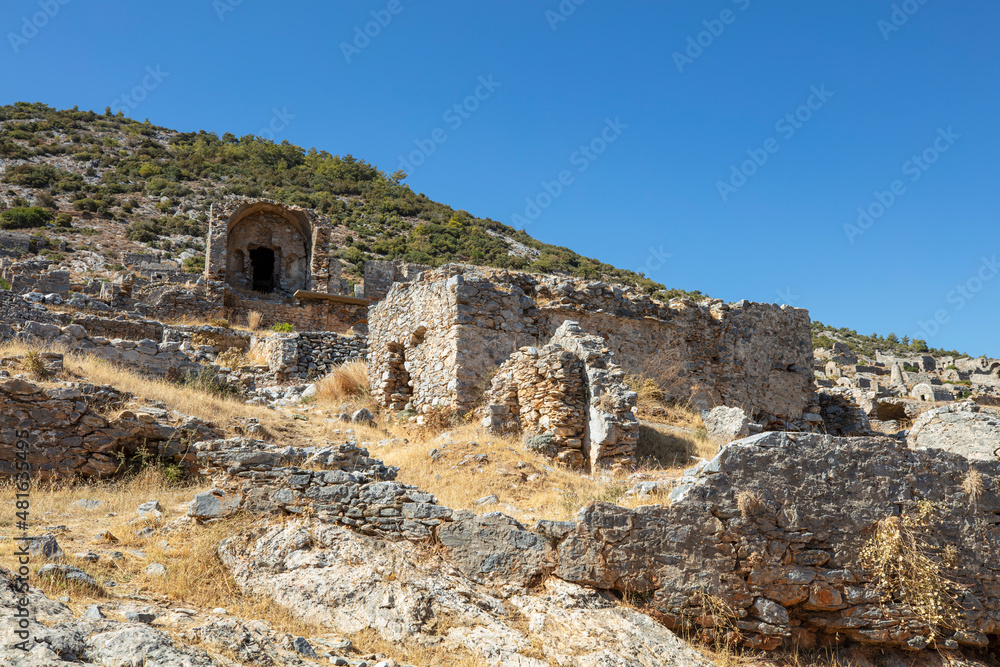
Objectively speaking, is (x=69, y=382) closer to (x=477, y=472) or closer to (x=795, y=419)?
(x=477, y=472)

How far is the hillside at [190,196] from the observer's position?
3716 centimetres

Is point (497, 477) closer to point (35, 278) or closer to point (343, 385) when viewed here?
point (343, 385)

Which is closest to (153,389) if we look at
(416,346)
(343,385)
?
(343,385)

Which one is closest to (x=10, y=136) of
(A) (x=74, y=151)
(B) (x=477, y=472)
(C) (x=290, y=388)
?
(A) (x=74, y=151)

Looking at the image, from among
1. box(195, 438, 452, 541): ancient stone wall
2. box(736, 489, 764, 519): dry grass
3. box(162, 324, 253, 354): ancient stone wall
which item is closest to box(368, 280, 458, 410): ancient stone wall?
box(195, 438, 452, 541): ancient stone wall

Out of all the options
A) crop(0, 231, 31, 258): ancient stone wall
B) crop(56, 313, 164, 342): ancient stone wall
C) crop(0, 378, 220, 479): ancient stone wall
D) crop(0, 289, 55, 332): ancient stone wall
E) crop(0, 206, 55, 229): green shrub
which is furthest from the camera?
crop(0, 206, 55, 229): green shrub

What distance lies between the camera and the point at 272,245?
964 inches

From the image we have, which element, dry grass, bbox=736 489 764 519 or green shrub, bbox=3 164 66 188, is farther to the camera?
green shrub, bbox=3 164 66 188

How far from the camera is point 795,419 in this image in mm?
14570

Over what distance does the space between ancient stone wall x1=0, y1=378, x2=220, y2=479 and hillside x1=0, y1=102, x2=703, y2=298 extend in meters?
24.8

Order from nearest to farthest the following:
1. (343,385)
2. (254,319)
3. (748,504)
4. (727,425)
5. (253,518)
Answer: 1. (748,504)
2. (253,518)
3. (727,425)
4. (343,385)
5. (254,319)

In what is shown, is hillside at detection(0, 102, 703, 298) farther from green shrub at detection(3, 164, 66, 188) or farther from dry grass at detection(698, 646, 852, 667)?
dry grass at detection(698, 646, 852, 667)

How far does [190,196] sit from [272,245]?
24859mm

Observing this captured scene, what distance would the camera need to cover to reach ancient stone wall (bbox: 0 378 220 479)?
25.9 ft
